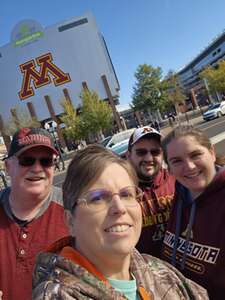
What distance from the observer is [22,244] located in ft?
7.40

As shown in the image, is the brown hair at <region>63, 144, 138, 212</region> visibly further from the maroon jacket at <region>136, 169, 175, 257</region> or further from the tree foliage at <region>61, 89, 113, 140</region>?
the tree foliage at <region>61, 89, 113, 140</region>

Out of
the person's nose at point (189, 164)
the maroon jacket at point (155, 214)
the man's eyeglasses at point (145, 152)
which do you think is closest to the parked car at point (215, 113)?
the man's eyeglasses at point (145, 152)

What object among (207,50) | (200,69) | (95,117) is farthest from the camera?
(200,69)

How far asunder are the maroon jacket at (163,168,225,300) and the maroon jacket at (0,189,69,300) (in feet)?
2.51

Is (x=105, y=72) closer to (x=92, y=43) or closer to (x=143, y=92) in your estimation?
(x=92, y=43)

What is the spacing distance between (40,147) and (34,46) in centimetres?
6653

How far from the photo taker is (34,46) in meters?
64.9

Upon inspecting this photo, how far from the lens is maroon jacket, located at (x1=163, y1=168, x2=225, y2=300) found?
6.96 feet

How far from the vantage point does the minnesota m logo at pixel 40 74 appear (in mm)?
61531

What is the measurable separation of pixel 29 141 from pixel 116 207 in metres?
1.11

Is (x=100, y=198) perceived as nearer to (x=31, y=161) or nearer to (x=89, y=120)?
(x=31, y=161)

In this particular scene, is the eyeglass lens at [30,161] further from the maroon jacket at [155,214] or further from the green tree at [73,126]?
the green tree at [73,126]

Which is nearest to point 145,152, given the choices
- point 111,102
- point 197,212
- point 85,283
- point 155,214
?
point 155,214

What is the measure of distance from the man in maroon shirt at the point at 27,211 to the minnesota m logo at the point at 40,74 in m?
60.4
